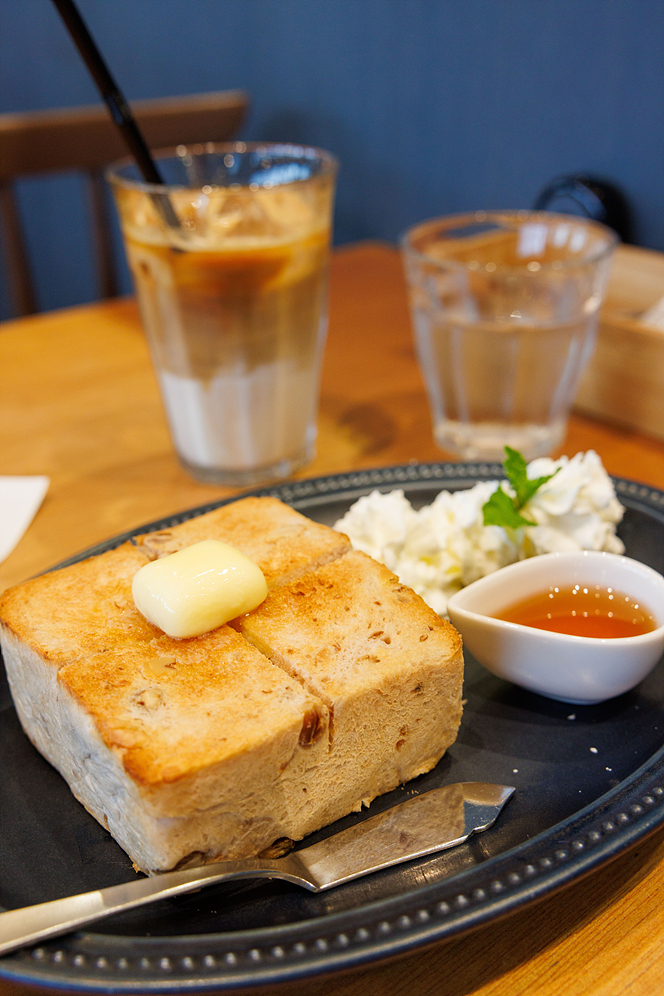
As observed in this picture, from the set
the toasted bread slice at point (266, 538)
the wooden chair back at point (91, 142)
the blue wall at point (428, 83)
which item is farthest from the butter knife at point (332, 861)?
the wooden chair back at point (91, 142)

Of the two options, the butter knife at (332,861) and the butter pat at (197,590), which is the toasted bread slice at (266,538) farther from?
the butter knife at (332,861)

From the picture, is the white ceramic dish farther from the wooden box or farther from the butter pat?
the wooden box

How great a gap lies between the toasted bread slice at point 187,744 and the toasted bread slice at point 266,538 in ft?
0.49

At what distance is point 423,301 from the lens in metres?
1.58

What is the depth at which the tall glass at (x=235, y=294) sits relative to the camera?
4.34 ft

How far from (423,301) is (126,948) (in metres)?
Result: 1.19

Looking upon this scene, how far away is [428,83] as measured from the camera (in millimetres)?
2523

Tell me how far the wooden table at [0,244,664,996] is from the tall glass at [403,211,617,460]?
10 cm

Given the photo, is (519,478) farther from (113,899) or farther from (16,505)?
(16,505)

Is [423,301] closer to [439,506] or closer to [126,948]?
[439,506]

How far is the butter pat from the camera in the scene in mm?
860

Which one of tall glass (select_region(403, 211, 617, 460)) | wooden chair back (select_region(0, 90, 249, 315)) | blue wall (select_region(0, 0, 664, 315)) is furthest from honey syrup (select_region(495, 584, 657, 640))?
wooden chair back (select_region(0, 90, 249, 315))

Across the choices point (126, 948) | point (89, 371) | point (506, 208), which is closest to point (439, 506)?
point (126, 948)

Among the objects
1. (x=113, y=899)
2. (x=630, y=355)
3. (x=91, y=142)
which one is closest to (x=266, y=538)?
(x=113, y=899)
